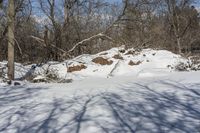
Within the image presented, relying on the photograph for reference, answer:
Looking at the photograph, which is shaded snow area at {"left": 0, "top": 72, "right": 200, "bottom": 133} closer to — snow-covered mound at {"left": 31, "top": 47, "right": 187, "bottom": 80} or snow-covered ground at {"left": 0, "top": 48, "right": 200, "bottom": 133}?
snow-covered ground at {"left": 0, "top": 48, "right": 200, "bottom": 133}

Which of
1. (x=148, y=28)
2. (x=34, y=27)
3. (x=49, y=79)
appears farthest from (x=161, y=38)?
(x=49, y=79)

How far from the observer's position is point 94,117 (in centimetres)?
652

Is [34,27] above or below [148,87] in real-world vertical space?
above

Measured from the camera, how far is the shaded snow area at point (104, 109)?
6.15m

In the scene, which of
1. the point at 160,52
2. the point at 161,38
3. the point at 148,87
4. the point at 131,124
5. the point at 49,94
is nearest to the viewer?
the point at 131,124

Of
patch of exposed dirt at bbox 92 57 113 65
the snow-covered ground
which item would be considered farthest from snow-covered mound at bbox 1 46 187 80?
the snow-covered ground

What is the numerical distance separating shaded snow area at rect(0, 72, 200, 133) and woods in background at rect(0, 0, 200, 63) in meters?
10.9

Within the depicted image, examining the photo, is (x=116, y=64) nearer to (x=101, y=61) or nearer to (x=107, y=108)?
(x=101, y=61)

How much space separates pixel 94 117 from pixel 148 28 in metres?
24.5

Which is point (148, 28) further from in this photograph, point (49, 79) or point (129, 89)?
point (129, 89)

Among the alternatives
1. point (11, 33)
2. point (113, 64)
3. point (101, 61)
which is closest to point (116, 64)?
point (113, 64)

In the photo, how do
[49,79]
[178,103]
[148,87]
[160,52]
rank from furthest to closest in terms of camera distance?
[160,52] < [49,79] < [148,87] < [178,103]

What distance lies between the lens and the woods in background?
23.1 metres

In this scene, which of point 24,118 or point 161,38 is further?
point 161,38
